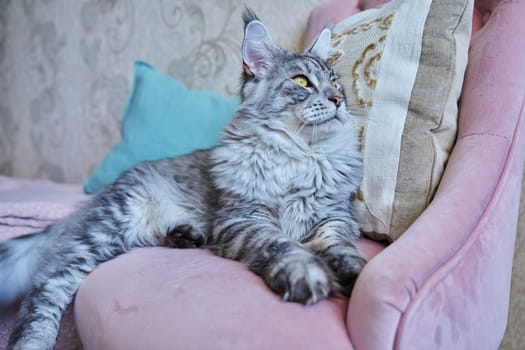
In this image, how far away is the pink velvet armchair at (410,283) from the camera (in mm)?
548

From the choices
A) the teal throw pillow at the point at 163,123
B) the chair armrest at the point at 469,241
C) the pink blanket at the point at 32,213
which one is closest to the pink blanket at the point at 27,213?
the pink blanket at the point at 32,213

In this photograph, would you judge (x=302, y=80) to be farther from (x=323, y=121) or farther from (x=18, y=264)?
(x=18, y=264)

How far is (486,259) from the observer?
0.67 m

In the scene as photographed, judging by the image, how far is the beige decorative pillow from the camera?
0.87 metres

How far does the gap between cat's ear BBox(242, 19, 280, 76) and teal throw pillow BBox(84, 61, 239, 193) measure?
46 centimetres

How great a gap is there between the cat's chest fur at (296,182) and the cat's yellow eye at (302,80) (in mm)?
194

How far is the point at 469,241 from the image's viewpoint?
2.13 feet

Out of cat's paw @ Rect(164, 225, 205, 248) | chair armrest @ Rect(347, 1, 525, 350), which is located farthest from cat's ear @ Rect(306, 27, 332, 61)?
cat's paw @ Rect(164, 225, 205, 248)

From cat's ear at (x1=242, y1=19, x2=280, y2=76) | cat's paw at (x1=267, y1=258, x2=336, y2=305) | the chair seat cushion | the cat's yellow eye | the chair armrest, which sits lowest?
the chair seat cushion

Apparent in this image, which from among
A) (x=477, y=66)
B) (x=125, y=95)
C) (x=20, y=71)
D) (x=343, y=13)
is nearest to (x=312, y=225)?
(x=477, y=66)

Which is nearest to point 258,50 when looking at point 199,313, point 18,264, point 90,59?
point 199,313

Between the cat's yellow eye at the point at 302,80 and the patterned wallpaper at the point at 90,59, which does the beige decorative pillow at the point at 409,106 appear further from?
the patterned wallpaper at the point at 90,59

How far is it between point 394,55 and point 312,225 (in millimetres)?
475

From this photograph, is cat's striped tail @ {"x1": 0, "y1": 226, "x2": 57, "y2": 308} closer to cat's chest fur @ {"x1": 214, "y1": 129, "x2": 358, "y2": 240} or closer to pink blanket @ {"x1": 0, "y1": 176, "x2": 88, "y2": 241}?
pink blanket @ {"x1": 0, "y1": 176, "x2": 88, "y2": 241}
